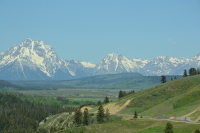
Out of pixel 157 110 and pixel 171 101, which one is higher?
pixel 171 101

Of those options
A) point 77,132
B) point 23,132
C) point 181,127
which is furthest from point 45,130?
point 181,127

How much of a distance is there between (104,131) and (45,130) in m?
86.4

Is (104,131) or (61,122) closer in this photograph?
(104,131)

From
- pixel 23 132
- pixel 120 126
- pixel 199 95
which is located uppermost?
pixel 199 95

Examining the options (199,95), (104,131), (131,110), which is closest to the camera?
(104,131)

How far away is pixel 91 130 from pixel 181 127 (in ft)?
102

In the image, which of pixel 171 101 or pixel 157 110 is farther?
pixel 171 101

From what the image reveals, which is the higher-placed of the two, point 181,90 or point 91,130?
point 181,90

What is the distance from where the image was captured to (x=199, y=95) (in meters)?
130

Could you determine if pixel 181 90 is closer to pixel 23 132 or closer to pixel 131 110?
pixel 131 110

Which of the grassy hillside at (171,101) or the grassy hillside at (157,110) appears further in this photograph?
the grassy hillside at (171,101)

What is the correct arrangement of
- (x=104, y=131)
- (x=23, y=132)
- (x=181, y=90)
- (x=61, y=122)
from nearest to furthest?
(x=104, y=131)
(x=181, y=90)
(x=61, y=122)
(x=23, y=132)

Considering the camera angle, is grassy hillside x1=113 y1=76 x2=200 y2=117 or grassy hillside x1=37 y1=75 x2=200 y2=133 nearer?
grassy hillside x1=37 y1=75 x2=200 y2=133

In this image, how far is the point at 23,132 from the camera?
189 m
